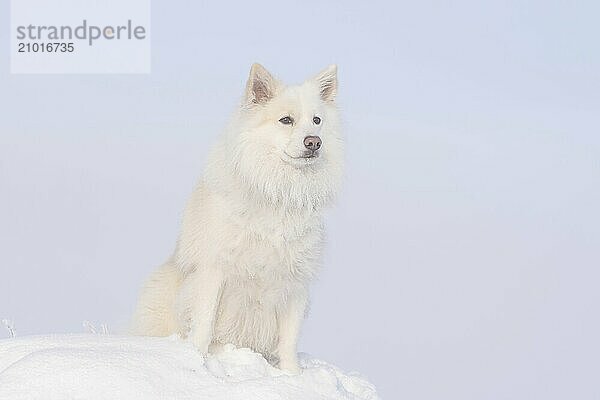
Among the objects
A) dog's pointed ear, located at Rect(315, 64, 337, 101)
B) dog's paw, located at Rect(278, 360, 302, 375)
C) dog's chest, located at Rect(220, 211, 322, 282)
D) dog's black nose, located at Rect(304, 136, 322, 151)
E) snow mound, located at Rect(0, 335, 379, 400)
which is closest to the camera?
snow mound, located at Rect(0, 335, 379, 400)

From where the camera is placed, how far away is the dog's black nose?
6.12 meters

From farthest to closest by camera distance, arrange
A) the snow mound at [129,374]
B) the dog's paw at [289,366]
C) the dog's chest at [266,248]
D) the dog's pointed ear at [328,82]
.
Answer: the dog's pointed ear at [328,82] → the dog's paw at [289,366] → the dog's chest at [266,248] → the snow mound at [129,374]

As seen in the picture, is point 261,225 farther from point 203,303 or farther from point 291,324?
point 291,324

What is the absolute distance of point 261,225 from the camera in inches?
247

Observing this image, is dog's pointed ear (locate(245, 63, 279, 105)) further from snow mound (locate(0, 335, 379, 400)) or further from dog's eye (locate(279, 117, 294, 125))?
snow mound (locate(0, 335, 379, 400))

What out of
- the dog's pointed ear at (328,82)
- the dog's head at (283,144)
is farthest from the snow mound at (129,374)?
the dog's pointed ear at (328,82)

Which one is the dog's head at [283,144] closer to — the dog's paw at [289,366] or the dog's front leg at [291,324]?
the dog's front leg at [291,324]

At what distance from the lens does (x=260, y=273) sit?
20.6 feet

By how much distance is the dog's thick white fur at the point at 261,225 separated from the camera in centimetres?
625

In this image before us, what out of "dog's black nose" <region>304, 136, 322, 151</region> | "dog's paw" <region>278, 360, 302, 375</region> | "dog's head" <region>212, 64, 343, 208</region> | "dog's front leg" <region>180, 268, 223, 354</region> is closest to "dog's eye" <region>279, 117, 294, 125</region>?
"dog's head" <region>212, 64, 343, 208</region>

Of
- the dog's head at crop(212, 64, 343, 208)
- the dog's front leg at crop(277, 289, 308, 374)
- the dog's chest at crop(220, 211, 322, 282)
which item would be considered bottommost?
the dog's front leg at crop(277, 289, 308, 374)

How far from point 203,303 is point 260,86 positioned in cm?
176

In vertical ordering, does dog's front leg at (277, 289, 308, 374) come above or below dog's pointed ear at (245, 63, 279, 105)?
below

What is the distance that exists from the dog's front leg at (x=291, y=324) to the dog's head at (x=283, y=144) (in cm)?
76
